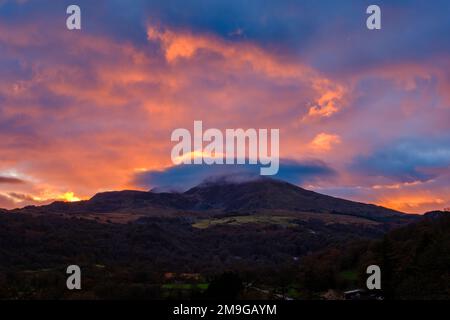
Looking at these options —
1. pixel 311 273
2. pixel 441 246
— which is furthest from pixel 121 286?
pixel 441 246

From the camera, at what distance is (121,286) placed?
4031 inches

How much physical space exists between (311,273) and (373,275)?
18.9 m
